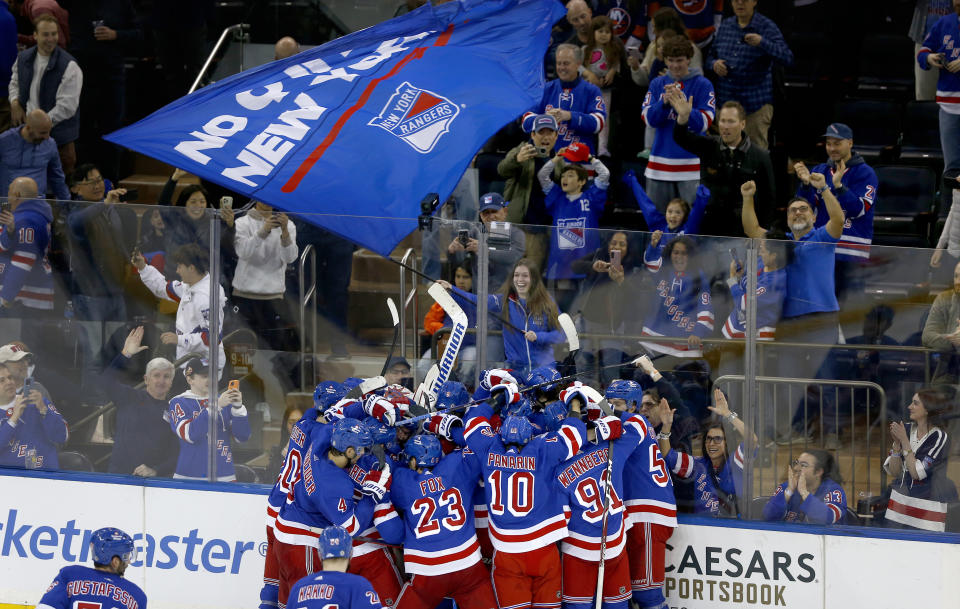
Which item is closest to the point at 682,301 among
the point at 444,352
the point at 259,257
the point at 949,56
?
the point at 444,352

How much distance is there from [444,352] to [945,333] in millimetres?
2779

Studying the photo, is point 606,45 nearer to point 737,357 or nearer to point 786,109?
point 786,109

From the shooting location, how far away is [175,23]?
11.8 metres

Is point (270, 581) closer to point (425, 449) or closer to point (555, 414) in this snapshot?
point (425, 449)

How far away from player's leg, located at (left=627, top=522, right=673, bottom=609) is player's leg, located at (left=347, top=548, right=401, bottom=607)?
134 centimetres

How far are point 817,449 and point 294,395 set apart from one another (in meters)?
3.04

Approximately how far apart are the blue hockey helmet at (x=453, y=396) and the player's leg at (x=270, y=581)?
119cm

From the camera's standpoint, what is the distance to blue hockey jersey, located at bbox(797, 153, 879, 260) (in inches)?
352

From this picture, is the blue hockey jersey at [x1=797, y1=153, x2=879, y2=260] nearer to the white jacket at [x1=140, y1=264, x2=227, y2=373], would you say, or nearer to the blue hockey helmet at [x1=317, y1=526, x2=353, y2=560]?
the white jacket at [x1=140, y1=264, x2=227, y2=373]

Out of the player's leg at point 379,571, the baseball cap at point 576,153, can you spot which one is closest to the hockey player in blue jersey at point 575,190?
the baseball cap at point 576,153

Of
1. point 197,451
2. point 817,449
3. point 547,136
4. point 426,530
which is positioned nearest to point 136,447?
point 197,451

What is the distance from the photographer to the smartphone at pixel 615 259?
797 centimetres

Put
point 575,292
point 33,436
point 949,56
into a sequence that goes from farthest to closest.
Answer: point 949,56 < point 33,436 < point 575,292

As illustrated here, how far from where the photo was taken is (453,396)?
310 inches
